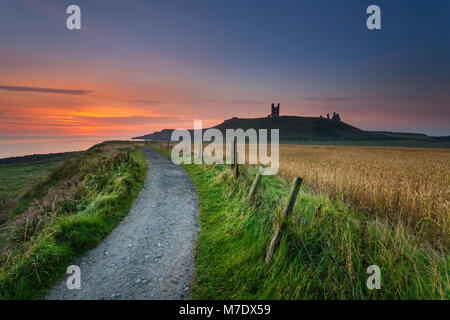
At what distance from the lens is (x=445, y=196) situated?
7.43 meters

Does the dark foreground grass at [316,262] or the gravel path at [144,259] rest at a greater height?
the dark foreground grass at [316,262]

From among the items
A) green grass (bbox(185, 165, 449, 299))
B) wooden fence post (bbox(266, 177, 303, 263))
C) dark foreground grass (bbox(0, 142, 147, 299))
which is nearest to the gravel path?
dark foreground grass (bbox(0, 142, 147, 299))

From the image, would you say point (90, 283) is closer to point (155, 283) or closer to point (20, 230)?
point (155, 283)

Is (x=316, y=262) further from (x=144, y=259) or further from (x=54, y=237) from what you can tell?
(x=54, y=237)

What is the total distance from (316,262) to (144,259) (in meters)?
4.27

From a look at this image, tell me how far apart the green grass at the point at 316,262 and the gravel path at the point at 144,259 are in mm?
466

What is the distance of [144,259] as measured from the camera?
5047 mm

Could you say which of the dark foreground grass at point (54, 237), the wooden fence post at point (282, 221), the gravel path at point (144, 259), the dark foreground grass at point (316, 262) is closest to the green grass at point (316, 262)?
the dark foreground grass at point (316, 262)

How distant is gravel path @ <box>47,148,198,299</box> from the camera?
3.93 meters

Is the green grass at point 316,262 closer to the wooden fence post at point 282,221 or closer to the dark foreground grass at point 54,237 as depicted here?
the wooden fence post at point 282,221

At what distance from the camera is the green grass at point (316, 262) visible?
3.35 meters

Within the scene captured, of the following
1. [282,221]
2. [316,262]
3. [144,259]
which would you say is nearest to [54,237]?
[144,259]
